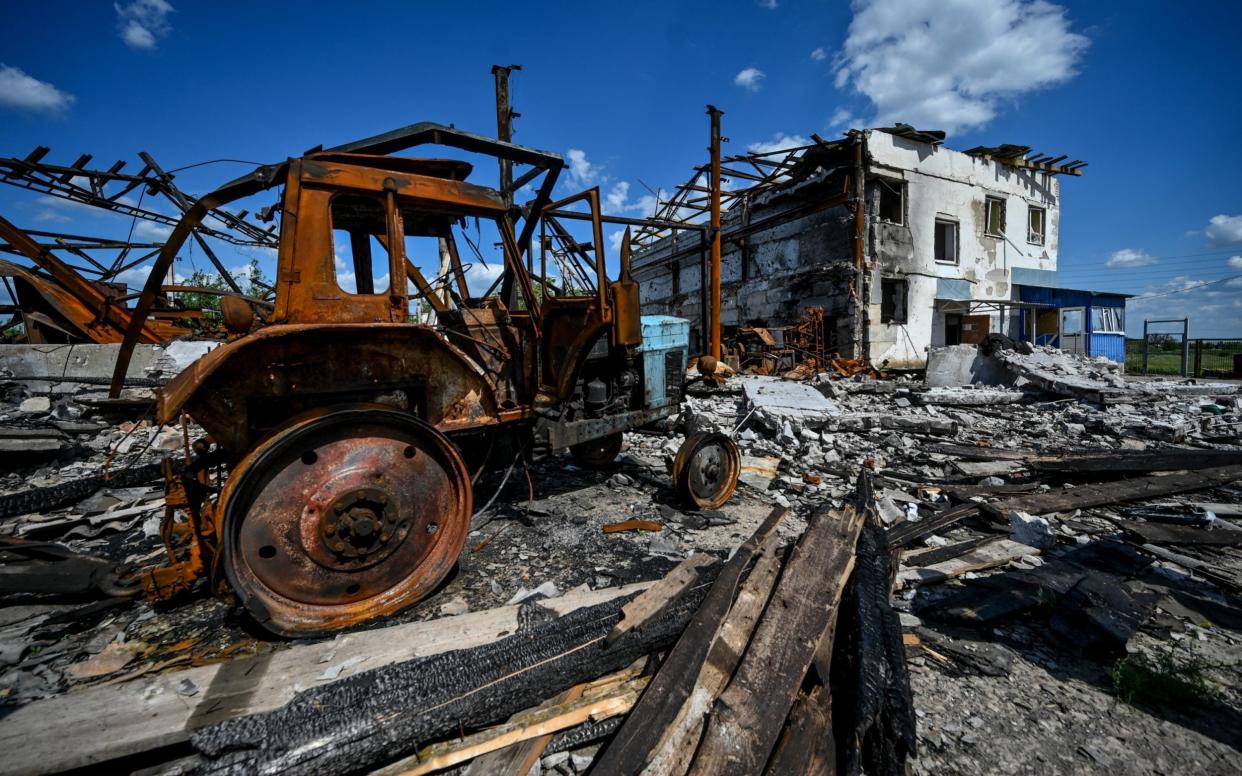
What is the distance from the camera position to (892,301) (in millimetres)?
16531

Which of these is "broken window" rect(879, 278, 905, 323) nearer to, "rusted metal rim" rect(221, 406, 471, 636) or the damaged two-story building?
the damaged two-story building

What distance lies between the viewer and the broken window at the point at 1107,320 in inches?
787

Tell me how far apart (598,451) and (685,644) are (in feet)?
11.5

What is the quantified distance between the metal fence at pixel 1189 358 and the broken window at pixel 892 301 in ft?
32.6

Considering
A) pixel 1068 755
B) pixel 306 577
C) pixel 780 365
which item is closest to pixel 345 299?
pixel 306 577

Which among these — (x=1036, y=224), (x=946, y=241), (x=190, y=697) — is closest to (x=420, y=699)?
(x=190, y=697)

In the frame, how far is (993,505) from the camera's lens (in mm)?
4617

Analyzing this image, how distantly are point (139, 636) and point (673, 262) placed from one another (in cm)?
2109

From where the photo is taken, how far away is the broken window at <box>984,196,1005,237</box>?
17906mm

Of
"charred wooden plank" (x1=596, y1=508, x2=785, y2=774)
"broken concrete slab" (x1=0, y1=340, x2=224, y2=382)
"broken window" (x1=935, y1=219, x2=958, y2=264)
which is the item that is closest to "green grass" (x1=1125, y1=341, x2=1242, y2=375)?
"broken window" (x1=935, y1=219, x2=958, y2=264)

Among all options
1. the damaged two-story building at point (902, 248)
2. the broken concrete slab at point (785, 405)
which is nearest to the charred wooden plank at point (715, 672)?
the broken concrete slab at point (785, 405)

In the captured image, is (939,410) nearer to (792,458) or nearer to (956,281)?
(792,458)

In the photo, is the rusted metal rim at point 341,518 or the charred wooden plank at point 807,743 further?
the rusted metal rim at point 341,518

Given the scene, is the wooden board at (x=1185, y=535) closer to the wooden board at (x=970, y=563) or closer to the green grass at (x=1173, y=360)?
the wooden board at (x=970, y=563)
